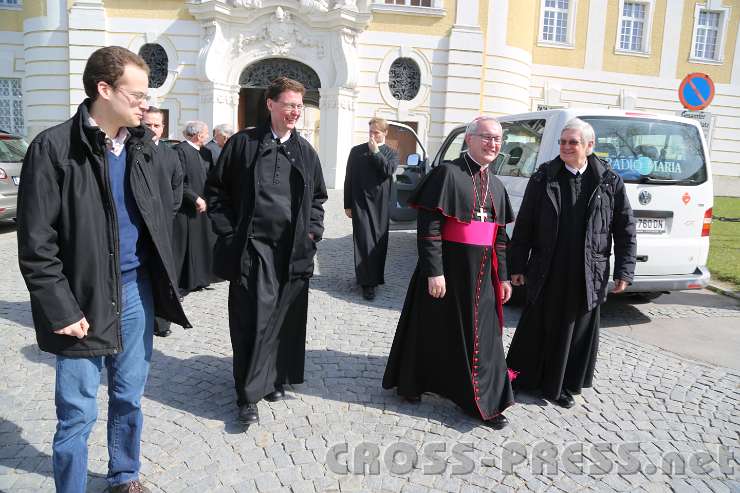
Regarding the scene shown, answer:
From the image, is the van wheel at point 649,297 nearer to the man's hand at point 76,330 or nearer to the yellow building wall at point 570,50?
the man's hand at point 76,330

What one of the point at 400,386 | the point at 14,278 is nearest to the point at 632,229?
the point at 400,386

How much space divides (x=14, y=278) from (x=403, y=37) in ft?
50.9

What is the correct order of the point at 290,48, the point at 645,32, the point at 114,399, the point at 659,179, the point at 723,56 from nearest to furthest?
the point at 114,399
the point at 659,179
the point at 290,48
the point at 645,32
the point at 723,56

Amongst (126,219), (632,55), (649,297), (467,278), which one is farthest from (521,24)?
(126,219)

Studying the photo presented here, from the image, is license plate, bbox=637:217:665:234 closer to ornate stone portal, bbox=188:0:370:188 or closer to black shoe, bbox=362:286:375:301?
black shoe, bbox=362:286:375:301

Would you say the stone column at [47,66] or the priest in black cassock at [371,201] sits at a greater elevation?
the stone column at [47,66]

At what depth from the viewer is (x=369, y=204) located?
667cm

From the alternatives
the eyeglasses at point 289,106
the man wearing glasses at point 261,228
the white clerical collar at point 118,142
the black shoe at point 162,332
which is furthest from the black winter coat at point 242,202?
the black shoe at point 162,332

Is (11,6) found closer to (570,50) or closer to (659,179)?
(570,50)

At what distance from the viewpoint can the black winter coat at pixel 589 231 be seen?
3.90 m

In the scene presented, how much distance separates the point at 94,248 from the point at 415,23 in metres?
18.7

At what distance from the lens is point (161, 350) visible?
4.74 m

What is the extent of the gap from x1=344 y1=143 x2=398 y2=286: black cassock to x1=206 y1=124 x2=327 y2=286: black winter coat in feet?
9.46

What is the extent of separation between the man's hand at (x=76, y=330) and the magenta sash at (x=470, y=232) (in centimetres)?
220
